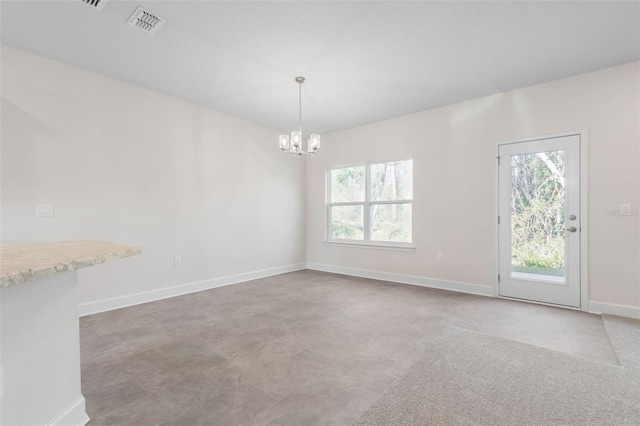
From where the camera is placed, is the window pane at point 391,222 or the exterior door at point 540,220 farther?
the window pane at point 391,222

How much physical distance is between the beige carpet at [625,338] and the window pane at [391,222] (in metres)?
2.47

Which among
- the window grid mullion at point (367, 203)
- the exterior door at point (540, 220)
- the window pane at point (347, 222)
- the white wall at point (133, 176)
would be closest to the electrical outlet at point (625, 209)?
the exterior door at point (540, 220)

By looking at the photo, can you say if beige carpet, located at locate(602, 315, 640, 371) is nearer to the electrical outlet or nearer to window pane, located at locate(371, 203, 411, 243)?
the electrical outlet

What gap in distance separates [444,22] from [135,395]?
3.53 m

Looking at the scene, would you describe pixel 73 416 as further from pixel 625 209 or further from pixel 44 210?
pixel 625 209

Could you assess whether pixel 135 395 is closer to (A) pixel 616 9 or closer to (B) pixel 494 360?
(B) pixel 494 360

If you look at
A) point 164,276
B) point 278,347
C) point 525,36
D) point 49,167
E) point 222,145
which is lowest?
point 278,347

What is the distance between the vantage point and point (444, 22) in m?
2.47

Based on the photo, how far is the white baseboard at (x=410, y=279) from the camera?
409 centimetres

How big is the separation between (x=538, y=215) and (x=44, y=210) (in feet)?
18.3

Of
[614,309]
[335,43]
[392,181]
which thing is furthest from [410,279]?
[335,43]

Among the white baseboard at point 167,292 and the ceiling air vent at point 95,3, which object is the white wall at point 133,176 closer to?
the white baseboard at point 167,292

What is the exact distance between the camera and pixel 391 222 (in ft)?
16.6

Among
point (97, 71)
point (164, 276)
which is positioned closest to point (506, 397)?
point (164, 276)
